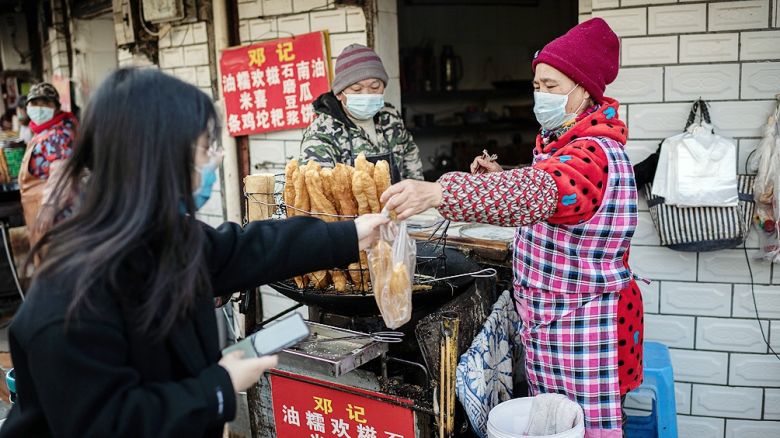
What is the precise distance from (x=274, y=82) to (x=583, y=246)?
356 centimetres

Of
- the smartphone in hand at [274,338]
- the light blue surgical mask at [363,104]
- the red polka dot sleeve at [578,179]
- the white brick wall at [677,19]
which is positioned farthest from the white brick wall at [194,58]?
the smartphone in hand at [274,338]

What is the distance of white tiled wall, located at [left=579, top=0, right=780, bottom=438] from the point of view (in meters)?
3.43

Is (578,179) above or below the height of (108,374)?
above

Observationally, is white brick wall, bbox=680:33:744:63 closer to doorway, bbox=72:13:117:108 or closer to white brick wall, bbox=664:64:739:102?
white brick wall, bbox=664:64:739:102

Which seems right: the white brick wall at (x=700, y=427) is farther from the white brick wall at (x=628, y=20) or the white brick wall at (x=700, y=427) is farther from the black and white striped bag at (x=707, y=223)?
the white brick wall at (x=628, y=20)

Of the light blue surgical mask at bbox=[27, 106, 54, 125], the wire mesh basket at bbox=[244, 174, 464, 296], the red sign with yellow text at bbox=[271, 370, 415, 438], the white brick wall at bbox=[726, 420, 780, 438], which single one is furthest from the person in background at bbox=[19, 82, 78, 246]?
the white brick wall at bbox=[726, 420, 780, 438]

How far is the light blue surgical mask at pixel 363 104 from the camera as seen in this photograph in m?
3.84

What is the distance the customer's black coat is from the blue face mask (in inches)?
9.6

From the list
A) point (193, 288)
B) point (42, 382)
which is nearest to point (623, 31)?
point (193, 288)

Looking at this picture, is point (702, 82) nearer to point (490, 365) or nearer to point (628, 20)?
point (628, 20)

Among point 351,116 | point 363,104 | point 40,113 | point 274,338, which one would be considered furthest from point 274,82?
point 274,338

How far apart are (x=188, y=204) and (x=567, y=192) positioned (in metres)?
1.14

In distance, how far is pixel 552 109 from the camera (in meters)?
2.49

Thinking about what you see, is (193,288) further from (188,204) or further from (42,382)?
(42,382)
